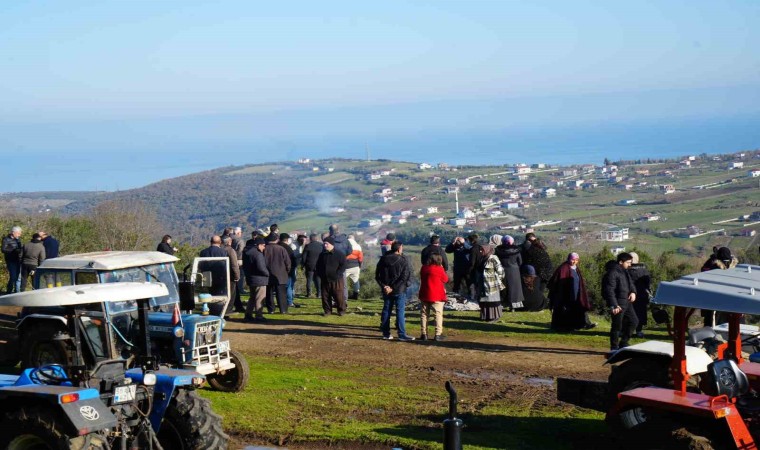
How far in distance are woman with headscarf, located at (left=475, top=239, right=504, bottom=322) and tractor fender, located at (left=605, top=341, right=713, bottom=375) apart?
27.0ft

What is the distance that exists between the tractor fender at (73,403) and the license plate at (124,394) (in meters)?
0.15

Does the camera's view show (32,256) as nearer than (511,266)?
No

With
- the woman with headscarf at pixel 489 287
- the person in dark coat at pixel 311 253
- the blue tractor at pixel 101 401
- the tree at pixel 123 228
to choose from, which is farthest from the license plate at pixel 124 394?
the tree at pixel 123 228

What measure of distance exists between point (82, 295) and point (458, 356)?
8.80 m

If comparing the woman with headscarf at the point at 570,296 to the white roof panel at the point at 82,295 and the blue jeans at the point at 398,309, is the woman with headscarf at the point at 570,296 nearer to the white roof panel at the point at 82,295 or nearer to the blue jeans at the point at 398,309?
the blue jeans at the point at 398,309

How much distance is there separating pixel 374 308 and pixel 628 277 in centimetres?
727

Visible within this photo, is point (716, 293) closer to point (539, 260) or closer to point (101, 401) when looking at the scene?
point (101, 401)

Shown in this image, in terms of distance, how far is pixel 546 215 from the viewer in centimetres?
5331

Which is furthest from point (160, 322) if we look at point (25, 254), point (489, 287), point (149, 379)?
point (25, 254)

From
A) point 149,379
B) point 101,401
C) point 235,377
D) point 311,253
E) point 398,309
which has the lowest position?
point 235,377

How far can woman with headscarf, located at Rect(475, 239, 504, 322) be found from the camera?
62.4 feet

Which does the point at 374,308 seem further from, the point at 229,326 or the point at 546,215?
the point at 546,215

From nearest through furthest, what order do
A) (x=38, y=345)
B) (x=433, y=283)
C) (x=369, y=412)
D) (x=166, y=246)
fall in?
(x=369, y=412) < (x=38, y=345) < (x=433, y=283) < (x=166, y=246)

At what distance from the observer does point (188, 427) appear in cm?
884
